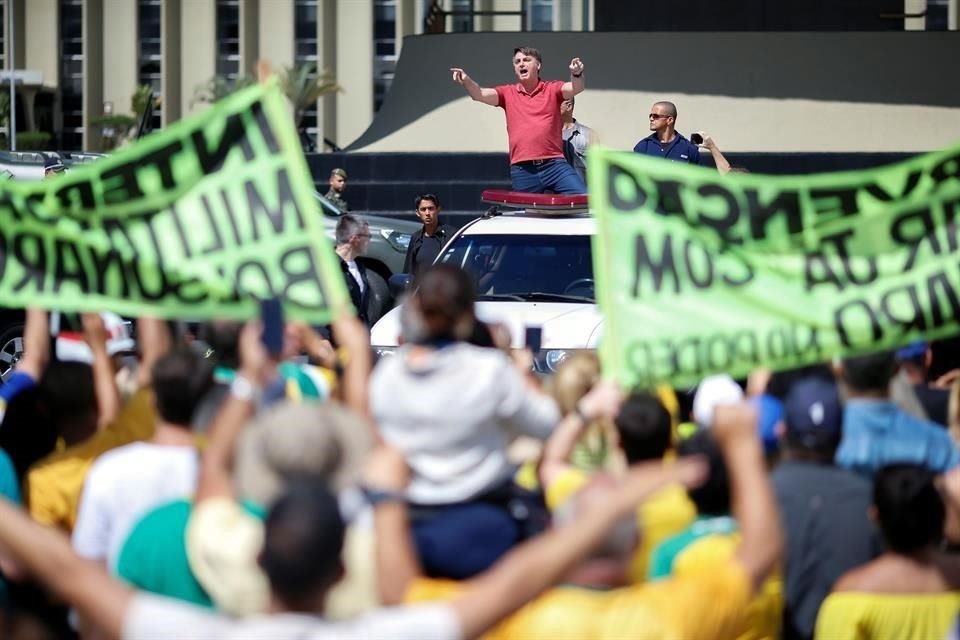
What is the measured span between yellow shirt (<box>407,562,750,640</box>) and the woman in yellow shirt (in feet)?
2.03

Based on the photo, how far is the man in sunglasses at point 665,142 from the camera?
46.2 ft

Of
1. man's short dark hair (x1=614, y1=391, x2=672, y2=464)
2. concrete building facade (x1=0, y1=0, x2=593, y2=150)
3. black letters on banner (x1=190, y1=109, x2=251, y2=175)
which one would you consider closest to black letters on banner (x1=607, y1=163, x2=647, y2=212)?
man's short dark hair (x1=614, y1=391, x2=672, y2=464)

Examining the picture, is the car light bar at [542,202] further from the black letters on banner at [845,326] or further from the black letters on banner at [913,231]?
the black letters on banner at [845,326]

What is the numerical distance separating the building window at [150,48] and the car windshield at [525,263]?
64049 millimetres

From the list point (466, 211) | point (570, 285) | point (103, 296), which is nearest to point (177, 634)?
point (103, 296)

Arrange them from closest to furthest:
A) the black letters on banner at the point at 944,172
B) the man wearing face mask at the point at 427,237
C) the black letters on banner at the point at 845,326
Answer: the black letters on banner at the point at 845,326, the black letters on banner at the point at 944,172, the man wearing face mask at the point at 427,237

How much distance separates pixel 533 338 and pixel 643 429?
5.13ft

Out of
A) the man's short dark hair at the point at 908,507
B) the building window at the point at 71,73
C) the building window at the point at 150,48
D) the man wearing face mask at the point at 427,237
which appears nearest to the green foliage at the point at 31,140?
the building window at the point at 71,73

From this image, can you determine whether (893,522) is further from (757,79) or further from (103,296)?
(757,79)

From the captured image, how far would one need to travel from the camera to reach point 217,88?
68.7 meters

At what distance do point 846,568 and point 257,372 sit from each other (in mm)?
1785

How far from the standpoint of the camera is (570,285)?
471 inches

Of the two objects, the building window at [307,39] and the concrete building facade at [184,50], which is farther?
the building window at [307,39]

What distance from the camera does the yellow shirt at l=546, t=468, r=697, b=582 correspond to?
5.22 m
